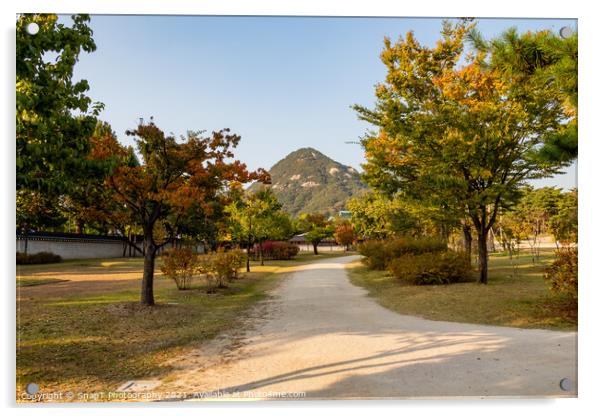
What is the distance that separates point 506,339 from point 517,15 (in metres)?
5.04

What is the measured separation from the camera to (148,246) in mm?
9078

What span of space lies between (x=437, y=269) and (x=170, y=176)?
9.19m

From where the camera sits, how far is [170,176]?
29.4ft

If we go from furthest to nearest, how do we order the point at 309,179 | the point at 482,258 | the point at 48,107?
the point at 482,258 < the point at 309,179 < the point at 48,107

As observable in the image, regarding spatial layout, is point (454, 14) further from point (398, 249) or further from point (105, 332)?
point (398, 249)

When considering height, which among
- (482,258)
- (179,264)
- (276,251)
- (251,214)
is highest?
(251,214)

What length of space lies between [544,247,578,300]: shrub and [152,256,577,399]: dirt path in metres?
1.60

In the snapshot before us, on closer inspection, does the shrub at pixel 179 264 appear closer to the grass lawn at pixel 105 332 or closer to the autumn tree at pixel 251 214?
the grass lawn at pixel 105 332

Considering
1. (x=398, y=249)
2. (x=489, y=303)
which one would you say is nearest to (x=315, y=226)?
(x=398, y=249)

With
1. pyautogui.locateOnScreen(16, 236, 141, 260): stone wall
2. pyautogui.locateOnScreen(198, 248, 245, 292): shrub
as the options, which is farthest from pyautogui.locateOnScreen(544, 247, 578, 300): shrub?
pyautogui.locateOnScreen(16, 236, 141, 260): stone wall

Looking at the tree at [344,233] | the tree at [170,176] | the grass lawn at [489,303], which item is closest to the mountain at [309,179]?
the tree at [170,176]

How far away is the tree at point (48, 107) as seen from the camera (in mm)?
4492

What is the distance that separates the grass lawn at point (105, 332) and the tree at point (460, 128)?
22.9ft
